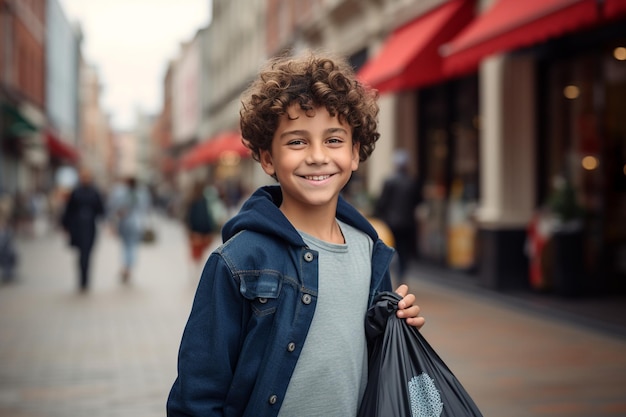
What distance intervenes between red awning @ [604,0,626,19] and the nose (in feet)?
16.7

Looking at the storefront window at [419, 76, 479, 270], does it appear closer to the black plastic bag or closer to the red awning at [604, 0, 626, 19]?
the red awning at [604, 0, 626, 19]

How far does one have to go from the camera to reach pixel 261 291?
1925 millimetres

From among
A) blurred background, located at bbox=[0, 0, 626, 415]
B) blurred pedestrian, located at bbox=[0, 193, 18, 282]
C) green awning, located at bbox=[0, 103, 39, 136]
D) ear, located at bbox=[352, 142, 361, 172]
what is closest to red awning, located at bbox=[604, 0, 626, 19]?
blurred background, located at bbox=[0, 0, 626, 415]

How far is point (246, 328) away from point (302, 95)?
58cm

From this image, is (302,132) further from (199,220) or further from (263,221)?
(199,220)

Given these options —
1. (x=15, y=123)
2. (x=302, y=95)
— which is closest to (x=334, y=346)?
(x=302, y=95)

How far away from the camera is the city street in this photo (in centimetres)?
538

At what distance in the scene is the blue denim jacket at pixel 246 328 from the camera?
1924mm

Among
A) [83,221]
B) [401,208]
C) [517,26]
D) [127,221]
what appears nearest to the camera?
[517,26]

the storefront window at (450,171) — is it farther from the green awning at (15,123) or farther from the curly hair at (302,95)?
the green awning at (15,123)

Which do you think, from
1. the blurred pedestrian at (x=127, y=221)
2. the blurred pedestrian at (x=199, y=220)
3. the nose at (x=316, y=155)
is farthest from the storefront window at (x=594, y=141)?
the nose at (x=316, y=155)

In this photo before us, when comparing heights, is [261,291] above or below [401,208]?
below

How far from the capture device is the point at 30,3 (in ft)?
122

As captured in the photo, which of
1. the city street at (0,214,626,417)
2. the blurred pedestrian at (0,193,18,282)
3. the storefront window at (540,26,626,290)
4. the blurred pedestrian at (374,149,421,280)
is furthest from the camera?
the blurred pedestrian at (0,193,18,282)
